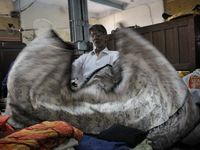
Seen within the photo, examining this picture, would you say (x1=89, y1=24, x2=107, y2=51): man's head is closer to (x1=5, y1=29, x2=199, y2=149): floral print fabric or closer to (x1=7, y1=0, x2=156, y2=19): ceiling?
(x1=5, y1=29, x2=199, y2=149): floral print fabric

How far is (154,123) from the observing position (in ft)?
3.41

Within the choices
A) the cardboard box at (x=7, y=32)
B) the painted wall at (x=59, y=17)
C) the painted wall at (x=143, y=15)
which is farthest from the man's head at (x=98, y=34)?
the painted wall at (x=143, y=15)

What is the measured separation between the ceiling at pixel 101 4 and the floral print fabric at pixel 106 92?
4.83 meters

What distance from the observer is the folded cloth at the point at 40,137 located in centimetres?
68

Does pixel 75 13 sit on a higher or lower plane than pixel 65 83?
higher

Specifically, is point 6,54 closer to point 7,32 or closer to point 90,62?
point 7,32

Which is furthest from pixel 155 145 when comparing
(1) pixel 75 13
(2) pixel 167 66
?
(1) pixel 75 13

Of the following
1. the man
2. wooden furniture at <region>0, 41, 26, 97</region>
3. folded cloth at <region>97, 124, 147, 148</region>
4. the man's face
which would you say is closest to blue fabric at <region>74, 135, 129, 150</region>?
folded cloth at <region>97, 124, 147, 148</region>

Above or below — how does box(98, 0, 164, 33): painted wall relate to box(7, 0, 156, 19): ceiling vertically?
below

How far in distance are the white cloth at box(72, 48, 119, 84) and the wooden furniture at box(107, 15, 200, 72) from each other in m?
0.97

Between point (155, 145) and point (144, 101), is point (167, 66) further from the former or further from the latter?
point (155, 145)

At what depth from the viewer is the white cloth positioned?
67.6 inches

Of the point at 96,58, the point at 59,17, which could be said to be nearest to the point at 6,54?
the point at 96,58

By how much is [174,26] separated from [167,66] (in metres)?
2.25
